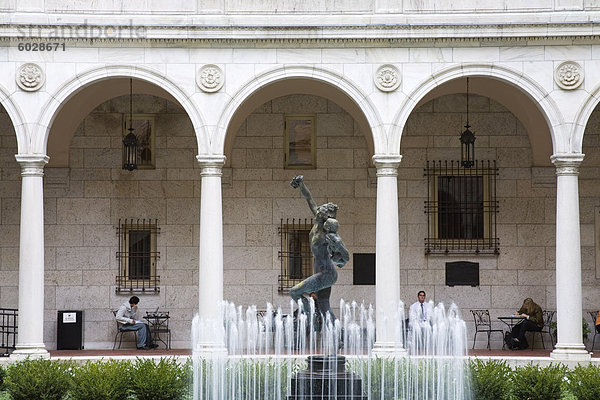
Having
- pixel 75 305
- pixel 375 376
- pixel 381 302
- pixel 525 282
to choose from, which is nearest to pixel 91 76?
pixel 75 305

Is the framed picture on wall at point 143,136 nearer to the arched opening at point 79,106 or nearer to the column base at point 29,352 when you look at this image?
the arched opening at point 79,106

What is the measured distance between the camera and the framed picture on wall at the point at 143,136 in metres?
24.5

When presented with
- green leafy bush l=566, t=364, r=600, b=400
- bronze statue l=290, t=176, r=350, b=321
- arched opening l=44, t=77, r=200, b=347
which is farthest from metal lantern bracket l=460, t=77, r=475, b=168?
bronze statue l=290, t=176, r=350, b=321

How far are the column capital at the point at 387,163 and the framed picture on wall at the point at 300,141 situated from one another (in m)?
3.87

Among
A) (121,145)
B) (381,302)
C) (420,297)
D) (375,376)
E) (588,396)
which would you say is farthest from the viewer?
(121,145)

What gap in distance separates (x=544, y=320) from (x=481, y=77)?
236 inches

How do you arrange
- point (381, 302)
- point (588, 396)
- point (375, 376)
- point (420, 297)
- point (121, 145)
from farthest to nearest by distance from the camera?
point (121, 145)
point (420, 297)
point (381, 302)
point (375, 376)
point (588, 396)

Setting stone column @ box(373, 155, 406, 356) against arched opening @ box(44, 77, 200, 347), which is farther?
arched opening @ box(44, 77, 200, 347)

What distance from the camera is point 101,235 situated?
2430 centimetres

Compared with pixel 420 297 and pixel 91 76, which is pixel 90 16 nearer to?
pixel 91 76

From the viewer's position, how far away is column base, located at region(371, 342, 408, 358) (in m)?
20.1

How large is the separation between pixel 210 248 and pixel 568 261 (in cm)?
713

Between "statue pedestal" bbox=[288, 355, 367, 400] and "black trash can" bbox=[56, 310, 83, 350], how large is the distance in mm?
10357

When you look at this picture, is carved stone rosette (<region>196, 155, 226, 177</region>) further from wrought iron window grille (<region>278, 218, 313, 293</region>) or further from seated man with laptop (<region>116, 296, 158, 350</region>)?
seated man with laptop (<region>116, 296, 158, 350</region>)
